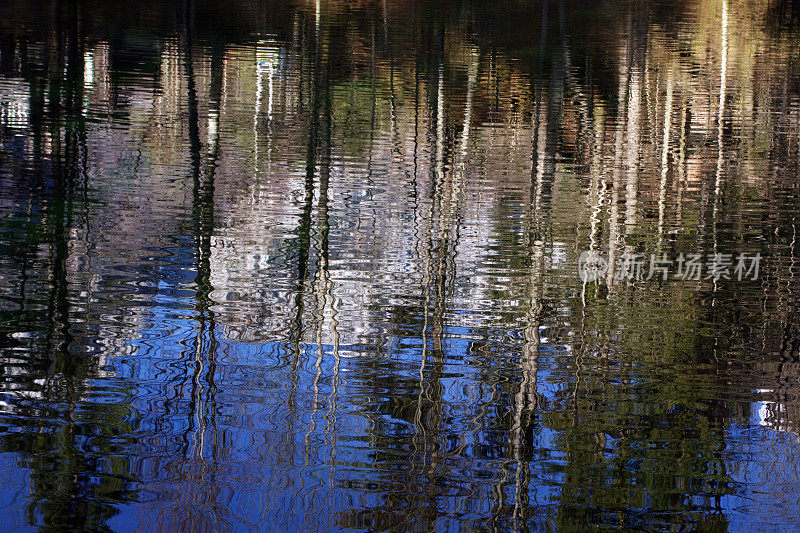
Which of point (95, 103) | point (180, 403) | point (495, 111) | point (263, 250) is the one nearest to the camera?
point (180, 403)

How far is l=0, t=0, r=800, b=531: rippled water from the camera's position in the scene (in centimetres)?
377

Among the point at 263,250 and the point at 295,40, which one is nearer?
the point at 263,250

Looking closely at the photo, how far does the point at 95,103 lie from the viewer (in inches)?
478

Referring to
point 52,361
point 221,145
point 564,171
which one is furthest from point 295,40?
point 52,361

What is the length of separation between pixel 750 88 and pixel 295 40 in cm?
1060

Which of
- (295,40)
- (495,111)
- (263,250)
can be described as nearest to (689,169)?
(495,111)

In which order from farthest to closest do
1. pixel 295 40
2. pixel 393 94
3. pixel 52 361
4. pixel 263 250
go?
pixel 295 40 → pixel 393 94 → pixel 263 250 → pixel 52 361

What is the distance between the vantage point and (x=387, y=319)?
5531mm

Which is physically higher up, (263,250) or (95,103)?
(95,103)

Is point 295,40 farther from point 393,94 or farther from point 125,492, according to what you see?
point 125,492

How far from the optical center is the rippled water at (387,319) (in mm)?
3771

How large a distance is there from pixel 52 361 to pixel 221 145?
18.3ft

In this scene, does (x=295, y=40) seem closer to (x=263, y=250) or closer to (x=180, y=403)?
(x=263, y=250)

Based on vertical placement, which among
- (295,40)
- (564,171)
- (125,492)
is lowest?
(125,492)
